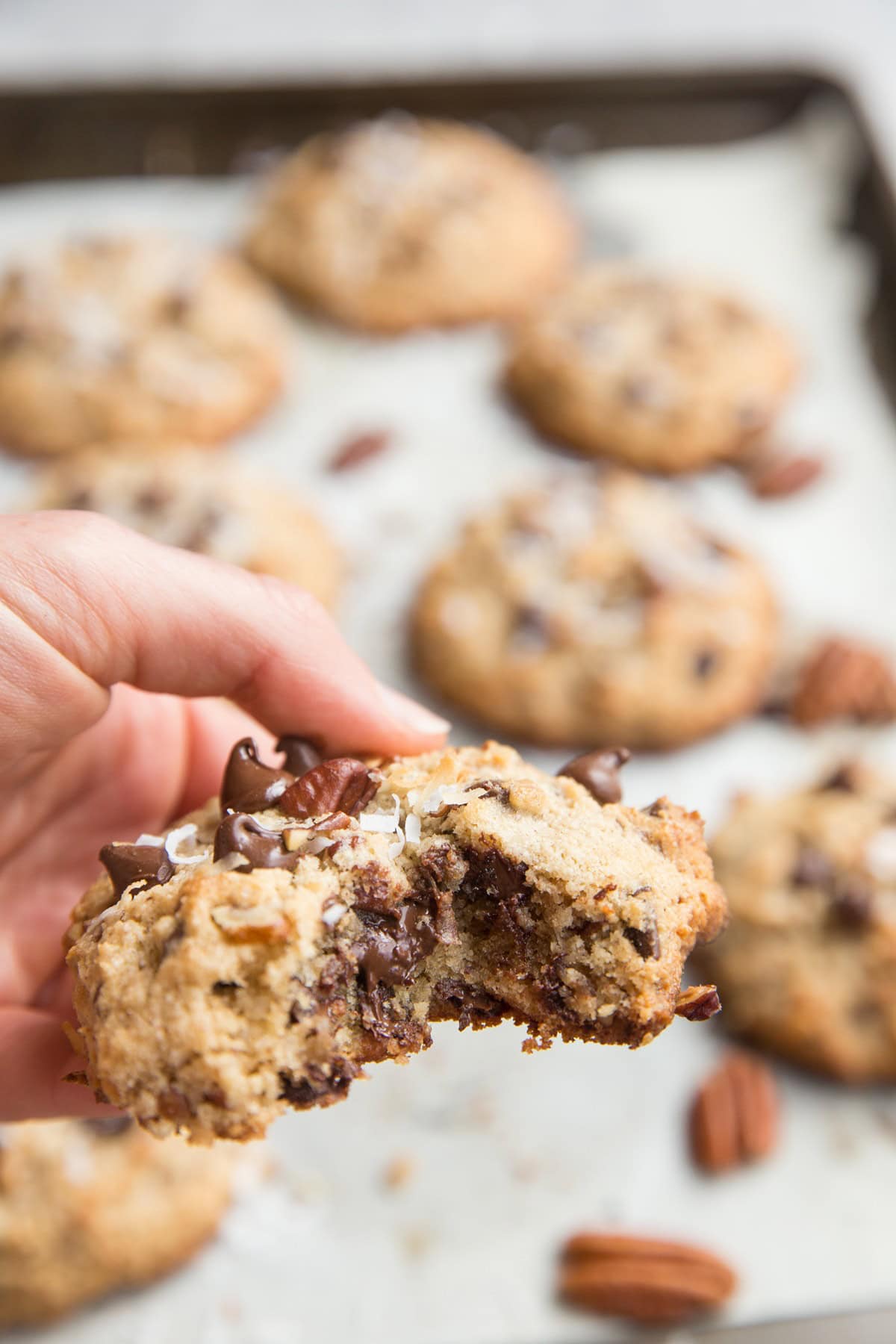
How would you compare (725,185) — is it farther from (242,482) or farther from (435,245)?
(242,482)

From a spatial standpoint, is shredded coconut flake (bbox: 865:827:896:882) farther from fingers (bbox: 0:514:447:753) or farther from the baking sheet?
fingers (bbox: 0:514:447:753)

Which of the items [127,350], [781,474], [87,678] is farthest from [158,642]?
[781,474]

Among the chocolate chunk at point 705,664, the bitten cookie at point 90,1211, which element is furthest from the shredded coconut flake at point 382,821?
the chocolate chunk at point 705,664

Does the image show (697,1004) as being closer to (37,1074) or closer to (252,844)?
(252,844)

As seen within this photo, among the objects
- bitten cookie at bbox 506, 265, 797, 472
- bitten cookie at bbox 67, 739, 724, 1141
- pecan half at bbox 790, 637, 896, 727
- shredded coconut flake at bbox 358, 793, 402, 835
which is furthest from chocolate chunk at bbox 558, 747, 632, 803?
bitten cookie at bbox 506, 265, 797, 472

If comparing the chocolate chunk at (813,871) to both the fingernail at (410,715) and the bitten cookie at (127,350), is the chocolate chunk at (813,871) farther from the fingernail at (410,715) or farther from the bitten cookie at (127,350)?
the bitten cookie at (127,350)

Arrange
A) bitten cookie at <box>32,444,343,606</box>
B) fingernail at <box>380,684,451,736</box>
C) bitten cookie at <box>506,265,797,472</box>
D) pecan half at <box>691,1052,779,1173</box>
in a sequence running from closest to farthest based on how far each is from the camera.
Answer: fingernail at <box>380,684,451,736</box>, pecan half at <box>691,1052,779,1173</box>, bitten cookie at <box>32,444,343,606</box>, bitten cookie at <box>506,265,797,472</box>
